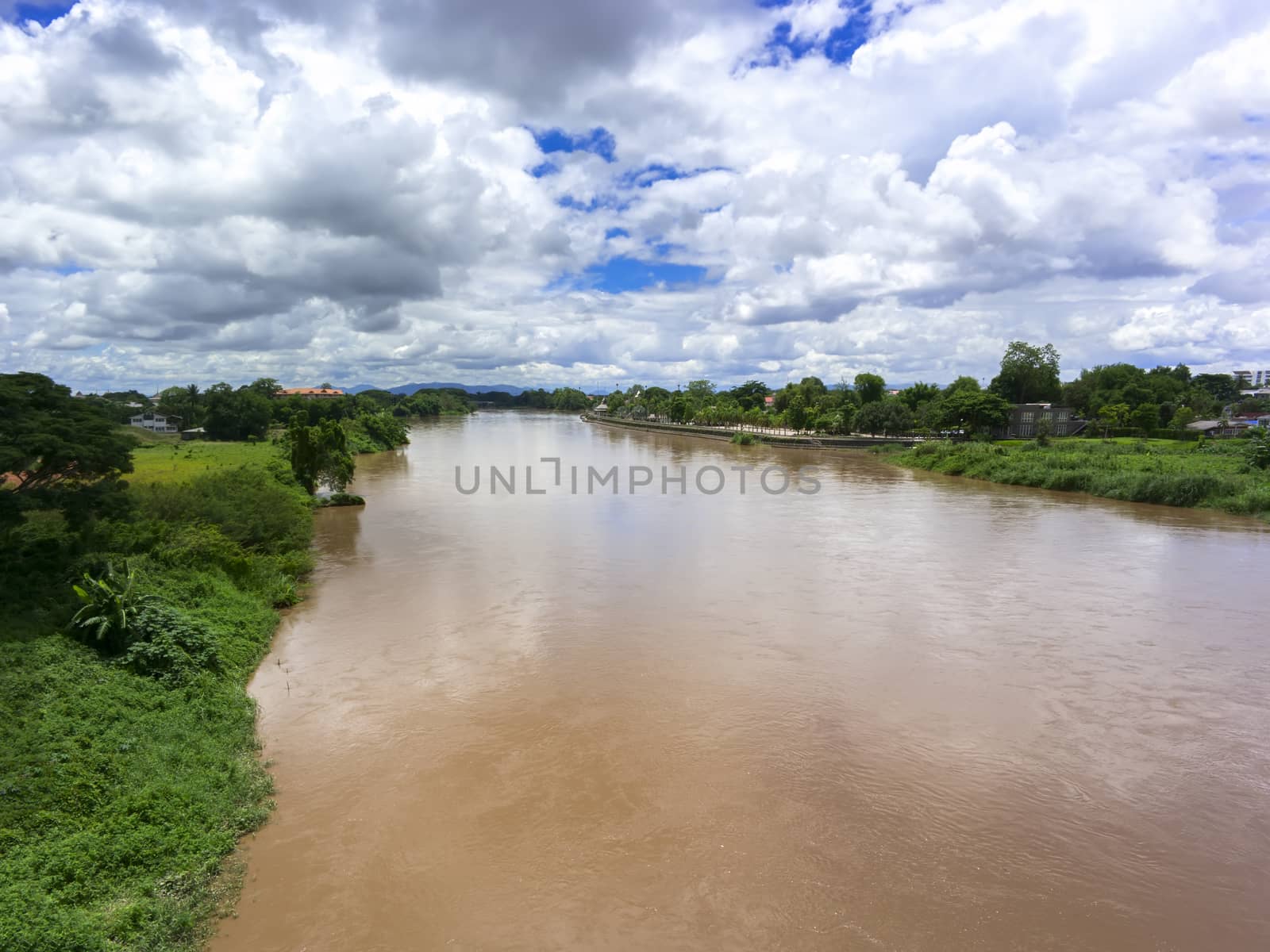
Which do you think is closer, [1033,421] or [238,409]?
[238,409]

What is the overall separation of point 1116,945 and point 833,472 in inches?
1457

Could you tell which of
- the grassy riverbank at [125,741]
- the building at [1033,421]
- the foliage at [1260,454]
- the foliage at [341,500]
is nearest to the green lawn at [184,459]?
the foliage at [341,500]

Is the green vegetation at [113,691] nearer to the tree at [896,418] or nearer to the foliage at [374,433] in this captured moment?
the foliage at [374,433]

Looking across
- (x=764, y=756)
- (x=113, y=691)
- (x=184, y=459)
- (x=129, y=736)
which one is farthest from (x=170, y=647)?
(x=184, y=459)

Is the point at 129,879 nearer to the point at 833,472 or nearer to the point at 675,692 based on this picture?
→ the point at 675,692

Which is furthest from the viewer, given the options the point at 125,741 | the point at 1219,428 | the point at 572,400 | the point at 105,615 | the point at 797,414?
the point at 572,400

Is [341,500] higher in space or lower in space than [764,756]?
higher

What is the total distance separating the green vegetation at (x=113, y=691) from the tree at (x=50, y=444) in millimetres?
27

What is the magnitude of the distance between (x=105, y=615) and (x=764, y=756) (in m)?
8.67

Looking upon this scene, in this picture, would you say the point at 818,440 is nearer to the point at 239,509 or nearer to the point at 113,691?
the point at 239,509

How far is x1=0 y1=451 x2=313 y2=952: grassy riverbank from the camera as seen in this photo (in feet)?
17.6

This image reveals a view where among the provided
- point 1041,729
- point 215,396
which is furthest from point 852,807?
point 215,396

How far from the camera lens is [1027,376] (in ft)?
228

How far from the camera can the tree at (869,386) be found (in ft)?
244
